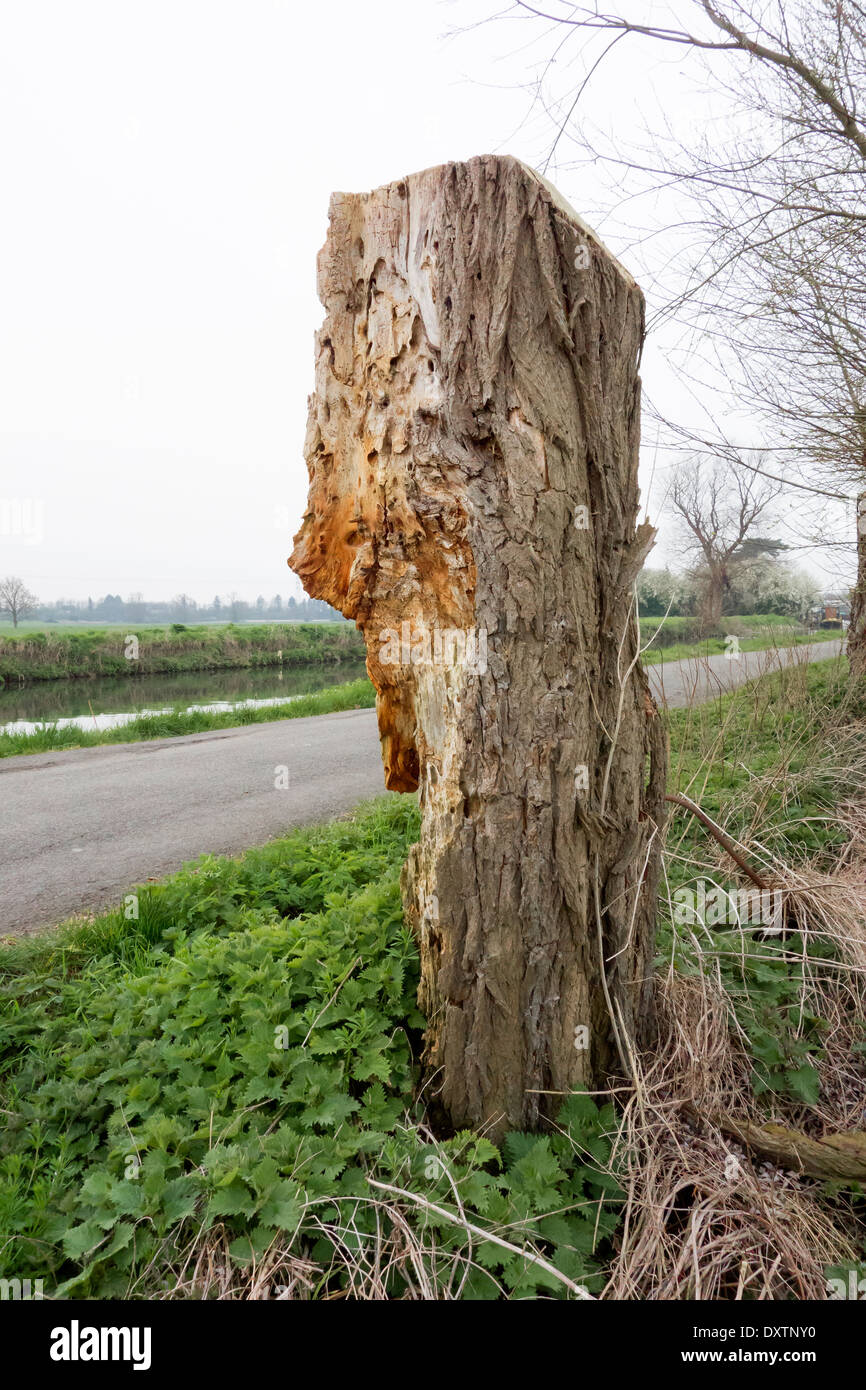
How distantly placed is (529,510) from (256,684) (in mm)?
19672

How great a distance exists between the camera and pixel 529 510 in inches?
85.8

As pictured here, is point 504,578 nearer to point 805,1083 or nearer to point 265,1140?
point 265,1140

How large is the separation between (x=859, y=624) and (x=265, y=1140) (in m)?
7.01

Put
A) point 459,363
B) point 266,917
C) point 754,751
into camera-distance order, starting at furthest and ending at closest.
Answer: point 754,751, point 266,917, point 459,363

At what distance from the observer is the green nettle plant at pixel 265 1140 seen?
1875 millimetres

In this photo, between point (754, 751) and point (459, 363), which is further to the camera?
point (754, 751)

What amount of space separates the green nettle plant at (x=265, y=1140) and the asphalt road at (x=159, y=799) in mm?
1441

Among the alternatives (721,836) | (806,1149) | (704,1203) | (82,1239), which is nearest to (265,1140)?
(82,1239)

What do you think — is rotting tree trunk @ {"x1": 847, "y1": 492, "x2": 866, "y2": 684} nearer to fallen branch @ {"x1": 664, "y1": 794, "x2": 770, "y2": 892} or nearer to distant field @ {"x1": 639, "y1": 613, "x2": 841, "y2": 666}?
distant field @ {"x1": 639, "y1": 613, "x2": 841, "y2": 666}

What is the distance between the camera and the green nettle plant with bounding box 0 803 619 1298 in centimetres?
188

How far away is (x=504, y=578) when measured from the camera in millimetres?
2178
